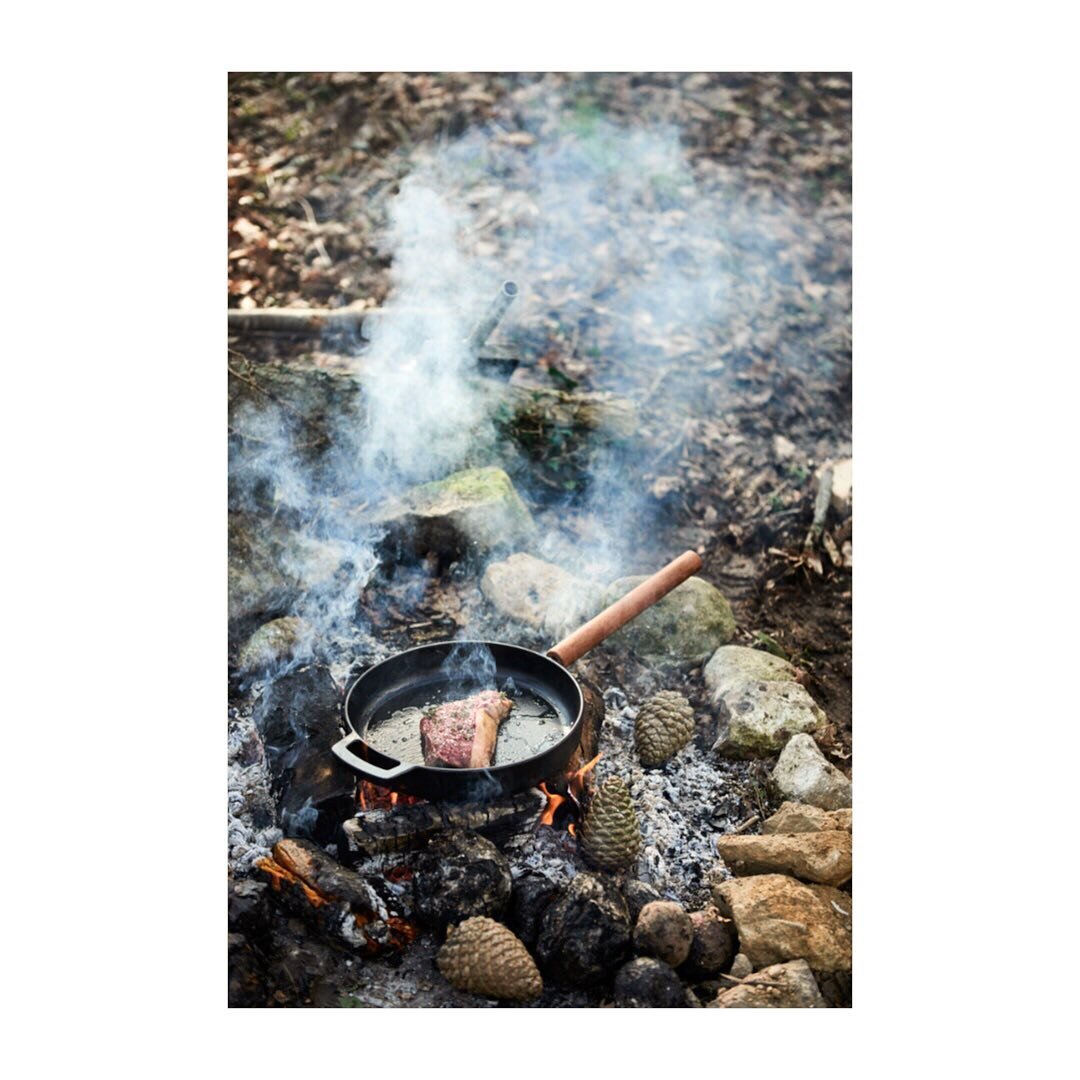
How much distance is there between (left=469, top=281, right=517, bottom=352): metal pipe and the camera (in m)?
3.13

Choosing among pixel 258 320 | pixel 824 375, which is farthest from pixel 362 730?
pixel 824 375

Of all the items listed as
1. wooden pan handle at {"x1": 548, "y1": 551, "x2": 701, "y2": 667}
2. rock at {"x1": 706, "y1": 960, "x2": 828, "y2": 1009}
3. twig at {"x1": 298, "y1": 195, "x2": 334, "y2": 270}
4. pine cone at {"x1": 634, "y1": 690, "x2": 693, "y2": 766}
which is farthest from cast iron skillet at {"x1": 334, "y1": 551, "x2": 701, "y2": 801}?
twig at {"x1": 298, "y1": 195, "x2": 334, "y2": 270}

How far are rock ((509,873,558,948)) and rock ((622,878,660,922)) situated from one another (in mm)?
149

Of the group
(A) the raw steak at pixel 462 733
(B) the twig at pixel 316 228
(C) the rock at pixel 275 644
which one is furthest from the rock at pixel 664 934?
(B) the twig at pixel 316 228

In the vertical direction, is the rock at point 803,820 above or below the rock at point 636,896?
above

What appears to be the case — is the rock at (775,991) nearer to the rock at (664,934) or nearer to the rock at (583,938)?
the rock at (664,934)

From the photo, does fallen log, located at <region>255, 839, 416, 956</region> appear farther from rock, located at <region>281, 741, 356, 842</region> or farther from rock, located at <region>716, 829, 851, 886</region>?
rock, located at <region>716, 829, 851, 886</region>

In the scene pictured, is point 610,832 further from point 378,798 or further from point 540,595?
point 540,595

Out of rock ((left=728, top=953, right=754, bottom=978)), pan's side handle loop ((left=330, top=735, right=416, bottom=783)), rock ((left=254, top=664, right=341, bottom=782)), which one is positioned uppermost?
rock ((left=254, top=664, right=341, bottom=782))

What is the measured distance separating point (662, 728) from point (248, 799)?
97 cm

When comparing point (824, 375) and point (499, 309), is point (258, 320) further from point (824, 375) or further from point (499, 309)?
point (824, 375)

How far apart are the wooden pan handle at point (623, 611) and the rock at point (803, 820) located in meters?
0.58

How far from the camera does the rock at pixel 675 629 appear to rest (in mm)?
2830

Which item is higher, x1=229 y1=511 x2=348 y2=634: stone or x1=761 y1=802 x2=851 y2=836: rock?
x1=229 y1=511 x2=348 y2=634: stone
